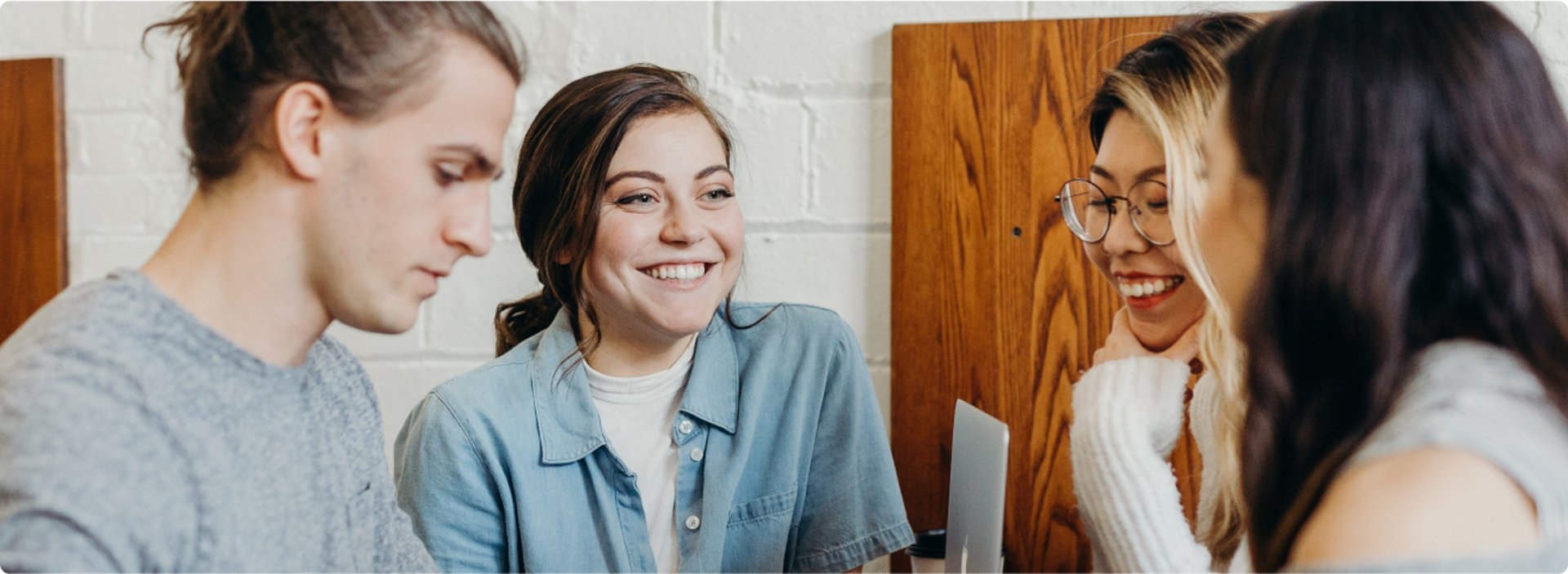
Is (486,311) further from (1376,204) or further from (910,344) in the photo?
(1376,204)

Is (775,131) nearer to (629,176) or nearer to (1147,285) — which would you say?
(629,176)

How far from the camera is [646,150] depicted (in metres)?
1.24

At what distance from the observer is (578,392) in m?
1.28

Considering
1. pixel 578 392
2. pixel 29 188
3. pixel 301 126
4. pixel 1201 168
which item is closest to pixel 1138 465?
pixel 1201 168

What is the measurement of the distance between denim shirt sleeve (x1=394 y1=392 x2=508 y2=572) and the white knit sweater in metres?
0.61

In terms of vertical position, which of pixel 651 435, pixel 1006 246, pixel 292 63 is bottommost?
pixel 651 435

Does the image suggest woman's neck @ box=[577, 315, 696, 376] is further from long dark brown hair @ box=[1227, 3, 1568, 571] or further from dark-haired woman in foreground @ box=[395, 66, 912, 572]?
long dark brown hair @ box=[1227, 3, 1568, 571]

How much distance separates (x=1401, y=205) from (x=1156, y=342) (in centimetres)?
56

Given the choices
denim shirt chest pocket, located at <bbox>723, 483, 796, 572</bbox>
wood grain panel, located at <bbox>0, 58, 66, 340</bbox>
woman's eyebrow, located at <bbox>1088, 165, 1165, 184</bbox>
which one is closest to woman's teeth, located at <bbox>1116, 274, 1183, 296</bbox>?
woman's eyebrow, located at <bbox>1088, 165, 1165, 184</bbox>

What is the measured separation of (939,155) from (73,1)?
1.26 m

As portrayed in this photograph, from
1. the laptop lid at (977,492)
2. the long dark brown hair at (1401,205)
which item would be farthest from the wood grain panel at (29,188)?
the long dark brown hair at (1401,205)

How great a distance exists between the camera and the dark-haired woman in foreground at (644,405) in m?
1.24

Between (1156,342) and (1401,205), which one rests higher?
(1401,205)

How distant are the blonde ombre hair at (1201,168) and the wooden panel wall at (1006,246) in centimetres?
26
